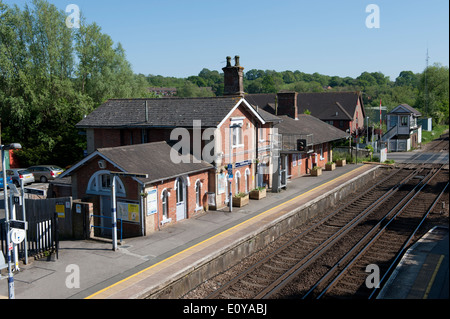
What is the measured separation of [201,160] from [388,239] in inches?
387

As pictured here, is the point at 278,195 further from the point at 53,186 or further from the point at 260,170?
the point at 53,186

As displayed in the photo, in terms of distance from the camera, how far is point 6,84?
119 feet

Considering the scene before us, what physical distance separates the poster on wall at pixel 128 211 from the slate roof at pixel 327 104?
4664 centimetres

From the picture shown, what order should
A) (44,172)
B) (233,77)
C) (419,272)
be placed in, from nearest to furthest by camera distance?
1. (419,272)
2. (233,77)
3. (44,172)

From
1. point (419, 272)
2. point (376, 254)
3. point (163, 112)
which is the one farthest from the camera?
point (163, 112)

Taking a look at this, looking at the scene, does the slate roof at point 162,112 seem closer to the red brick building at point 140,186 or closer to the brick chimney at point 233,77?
the brick chimney at point 233,77

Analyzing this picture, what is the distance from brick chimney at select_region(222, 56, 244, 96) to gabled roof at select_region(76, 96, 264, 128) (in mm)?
1698

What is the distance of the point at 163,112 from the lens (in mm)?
23703

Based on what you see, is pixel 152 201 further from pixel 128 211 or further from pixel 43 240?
pixel 43 240

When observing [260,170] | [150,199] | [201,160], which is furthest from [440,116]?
[150,199]

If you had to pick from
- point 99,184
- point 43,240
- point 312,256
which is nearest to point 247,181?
point 312,256

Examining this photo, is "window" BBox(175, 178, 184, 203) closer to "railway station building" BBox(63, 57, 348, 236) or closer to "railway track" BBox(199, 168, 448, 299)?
"railway station building" BBox(63, 57, 348, 236)

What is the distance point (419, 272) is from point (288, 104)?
86.1ft

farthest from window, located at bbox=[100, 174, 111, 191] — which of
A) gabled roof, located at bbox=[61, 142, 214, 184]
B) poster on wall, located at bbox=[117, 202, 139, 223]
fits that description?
poster on wall, located at bbox=[117, 202, 139, 223]
